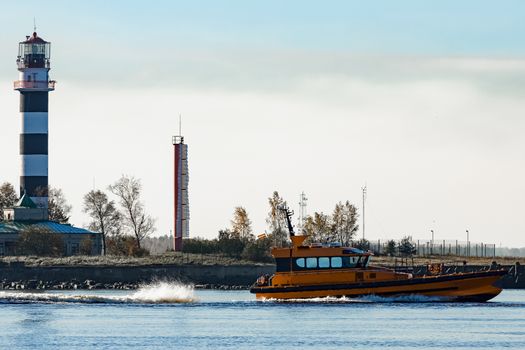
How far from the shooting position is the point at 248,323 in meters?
85.8

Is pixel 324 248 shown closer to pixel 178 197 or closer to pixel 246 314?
pixel 246 314

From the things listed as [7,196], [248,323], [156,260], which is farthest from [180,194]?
[248,323]

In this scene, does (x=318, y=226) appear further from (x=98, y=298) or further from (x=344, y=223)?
(x=98, y=298)

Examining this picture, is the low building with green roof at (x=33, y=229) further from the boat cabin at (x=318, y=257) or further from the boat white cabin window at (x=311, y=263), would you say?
the boat white cabin window at (x=311, y=263)

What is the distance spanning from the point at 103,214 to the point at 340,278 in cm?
6865

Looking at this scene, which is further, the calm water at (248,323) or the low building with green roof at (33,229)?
the low building with green roof at (33,229)

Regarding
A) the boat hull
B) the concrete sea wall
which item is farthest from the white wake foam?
the concrete sea wall

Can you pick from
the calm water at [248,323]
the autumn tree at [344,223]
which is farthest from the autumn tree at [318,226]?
the calm water at [248,323]

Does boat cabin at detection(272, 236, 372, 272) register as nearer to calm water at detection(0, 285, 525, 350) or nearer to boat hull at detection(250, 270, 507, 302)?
boat hull at detection(250, 270, 507, 302)

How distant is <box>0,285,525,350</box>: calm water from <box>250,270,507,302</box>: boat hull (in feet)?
1.79

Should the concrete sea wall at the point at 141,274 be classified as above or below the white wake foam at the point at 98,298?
above

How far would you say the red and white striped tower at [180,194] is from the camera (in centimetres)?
14288

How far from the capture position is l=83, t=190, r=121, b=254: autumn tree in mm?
161500

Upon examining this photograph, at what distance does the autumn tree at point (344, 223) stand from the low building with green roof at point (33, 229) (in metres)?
22.9
